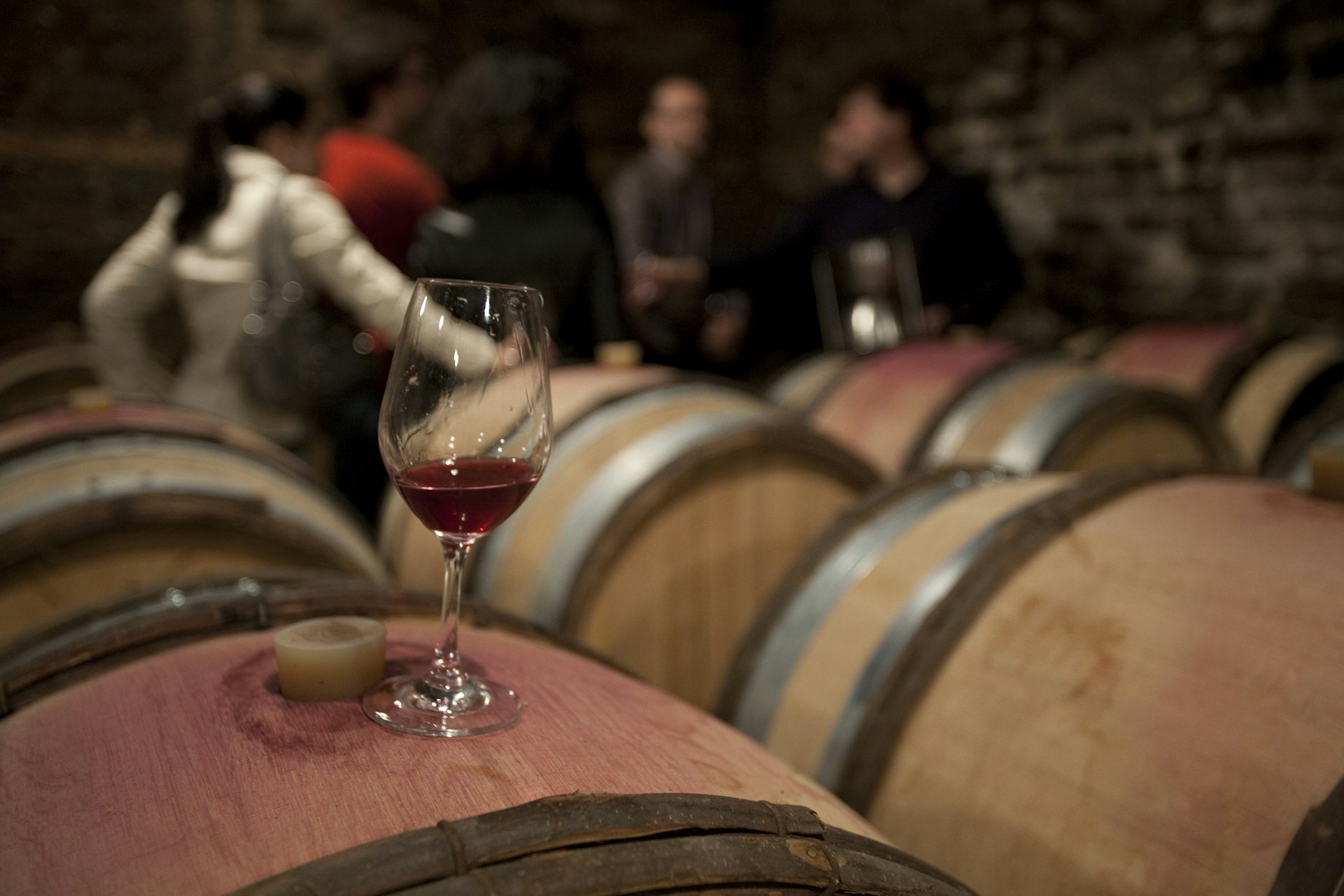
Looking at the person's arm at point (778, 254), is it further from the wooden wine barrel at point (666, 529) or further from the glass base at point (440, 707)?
the glass base at point (440, 707)

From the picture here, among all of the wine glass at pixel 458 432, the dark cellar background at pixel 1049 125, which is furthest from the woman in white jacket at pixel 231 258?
the dark cellar background at pixel 1049 125

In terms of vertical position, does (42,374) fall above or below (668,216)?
below

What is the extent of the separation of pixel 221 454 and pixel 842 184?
149 inches

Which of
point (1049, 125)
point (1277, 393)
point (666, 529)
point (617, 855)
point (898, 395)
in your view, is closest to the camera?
point (617, 855)

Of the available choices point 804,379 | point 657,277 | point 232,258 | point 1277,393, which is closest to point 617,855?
point 232,258

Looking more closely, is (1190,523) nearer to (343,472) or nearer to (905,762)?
(905,762)

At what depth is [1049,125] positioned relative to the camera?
A: 5.74m

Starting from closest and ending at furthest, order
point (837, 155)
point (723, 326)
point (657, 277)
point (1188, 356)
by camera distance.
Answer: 1. point (1188, 356)
2. point (657, 277)
3. point (723, 326)
4. point (837, 155)

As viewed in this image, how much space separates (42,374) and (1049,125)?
5473mm

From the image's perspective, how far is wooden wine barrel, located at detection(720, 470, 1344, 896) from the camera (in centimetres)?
96

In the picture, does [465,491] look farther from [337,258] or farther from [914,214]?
[914,214]

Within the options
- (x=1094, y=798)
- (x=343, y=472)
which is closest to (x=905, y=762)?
(x=1094, y=798)

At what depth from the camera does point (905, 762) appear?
1.20m

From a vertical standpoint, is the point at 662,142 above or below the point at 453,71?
below
